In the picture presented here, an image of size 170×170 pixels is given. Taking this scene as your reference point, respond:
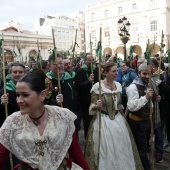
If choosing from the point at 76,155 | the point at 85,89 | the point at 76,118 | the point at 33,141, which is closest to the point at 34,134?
the point at 33,141

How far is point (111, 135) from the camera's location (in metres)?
3.54

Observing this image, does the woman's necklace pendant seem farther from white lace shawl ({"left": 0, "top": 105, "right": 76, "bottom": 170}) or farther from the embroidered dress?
the embroidered dress

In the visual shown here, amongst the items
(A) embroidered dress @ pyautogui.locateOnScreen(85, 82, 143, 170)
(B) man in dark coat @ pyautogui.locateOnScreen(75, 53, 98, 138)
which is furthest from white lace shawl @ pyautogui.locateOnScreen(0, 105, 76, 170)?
(B) man in dark coat @ pyautogui.locateOnScreen(75, 53, 98, 138)

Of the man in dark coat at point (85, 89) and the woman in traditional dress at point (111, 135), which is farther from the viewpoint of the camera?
the man in dark coat at point (85, 89)

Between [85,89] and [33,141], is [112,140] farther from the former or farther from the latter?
[33,141]

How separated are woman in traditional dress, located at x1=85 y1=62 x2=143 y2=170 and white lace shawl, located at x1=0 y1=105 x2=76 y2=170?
153 cm

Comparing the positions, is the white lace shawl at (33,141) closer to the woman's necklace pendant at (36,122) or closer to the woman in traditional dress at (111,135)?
the woman's necklace pendant at (36,122)

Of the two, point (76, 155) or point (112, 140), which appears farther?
point (112, 140)

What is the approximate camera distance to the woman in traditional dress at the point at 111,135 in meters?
Result: 3.51

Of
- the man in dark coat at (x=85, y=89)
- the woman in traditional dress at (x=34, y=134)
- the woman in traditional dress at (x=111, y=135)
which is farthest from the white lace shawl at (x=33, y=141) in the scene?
the man in dark coat at (x=85, y=89)

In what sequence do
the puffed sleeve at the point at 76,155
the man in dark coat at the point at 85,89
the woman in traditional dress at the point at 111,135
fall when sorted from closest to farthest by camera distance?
the puffed sleeve at the point at 76,155 < the woman in traditional dress at the point at 111,135 < the man in dark coat at the point at 85,89

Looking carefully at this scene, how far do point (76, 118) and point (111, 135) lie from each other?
1315 mm

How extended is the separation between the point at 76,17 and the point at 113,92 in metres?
69.4

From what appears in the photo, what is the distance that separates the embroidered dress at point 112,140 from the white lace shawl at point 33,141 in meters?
1.65
